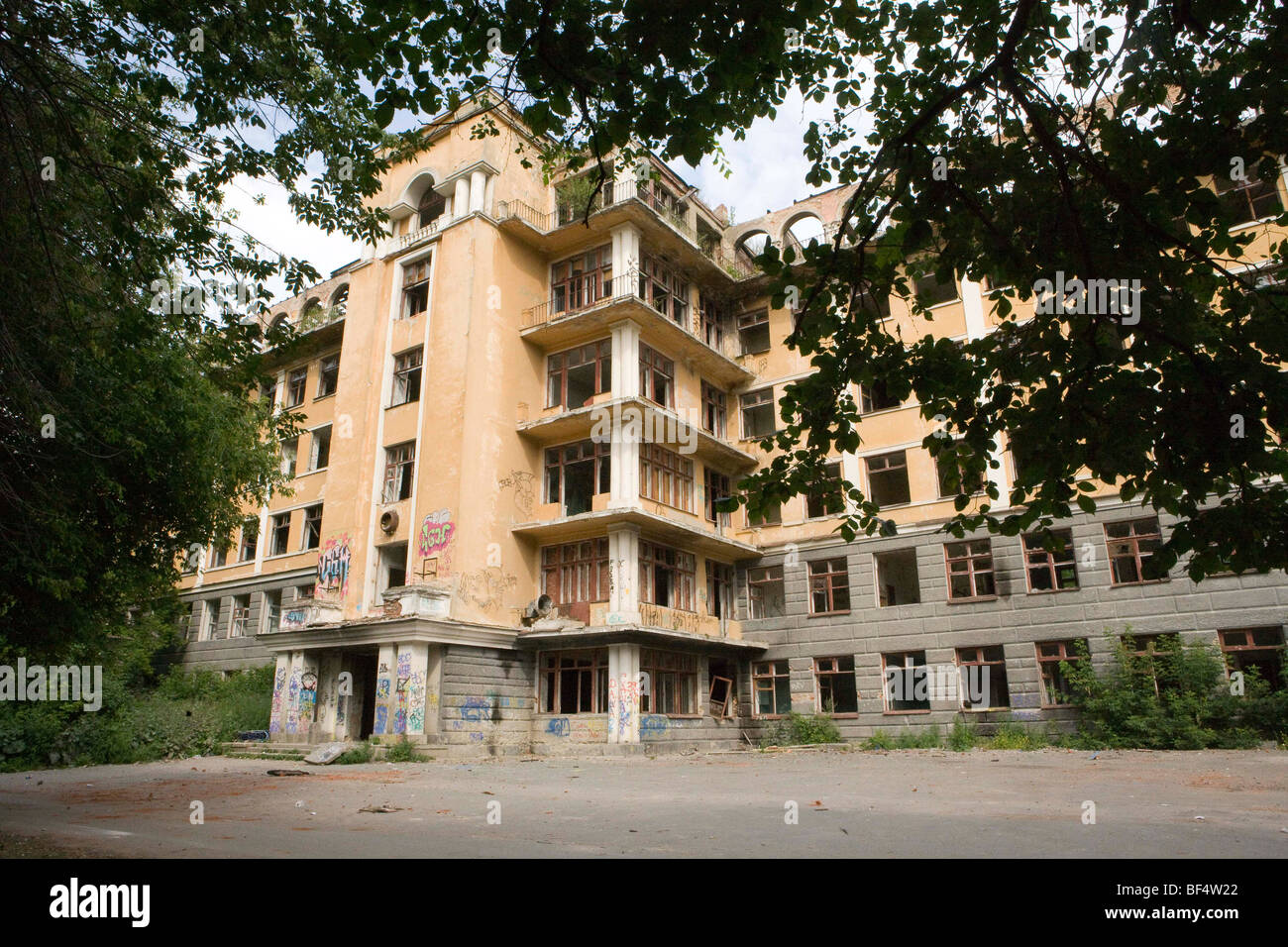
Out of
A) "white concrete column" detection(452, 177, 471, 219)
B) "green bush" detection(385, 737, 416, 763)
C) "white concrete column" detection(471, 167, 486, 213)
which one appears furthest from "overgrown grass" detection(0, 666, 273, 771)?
"white concrete column" detection(471, 167, 486, 213)

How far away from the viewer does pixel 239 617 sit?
106 ft

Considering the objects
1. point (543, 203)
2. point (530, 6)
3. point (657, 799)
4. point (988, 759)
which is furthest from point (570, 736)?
point (530, 6)

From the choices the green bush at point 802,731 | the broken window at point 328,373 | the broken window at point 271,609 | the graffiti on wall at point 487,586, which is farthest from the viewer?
the broken window at point 328,373

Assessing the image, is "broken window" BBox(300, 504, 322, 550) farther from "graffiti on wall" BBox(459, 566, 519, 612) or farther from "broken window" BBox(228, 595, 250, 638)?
"graffiti on wall" BBox(459, 566, 519, 612)

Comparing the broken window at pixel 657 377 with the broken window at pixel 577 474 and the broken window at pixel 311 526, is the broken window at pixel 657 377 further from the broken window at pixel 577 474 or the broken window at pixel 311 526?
the broken window at pixel 311 526

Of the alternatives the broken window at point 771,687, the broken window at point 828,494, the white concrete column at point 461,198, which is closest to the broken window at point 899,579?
the broken window at point 771,687

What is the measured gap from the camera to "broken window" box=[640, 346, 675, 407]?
1001 inches

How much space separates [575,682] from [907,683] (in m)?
9.43

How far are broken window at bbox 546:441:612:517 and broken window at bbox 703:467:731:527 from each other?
4015 millimetres

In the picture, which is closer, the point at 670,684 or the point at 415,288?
the point at 670,684

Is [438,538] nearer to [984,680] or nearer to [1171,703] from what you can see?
[984,680]

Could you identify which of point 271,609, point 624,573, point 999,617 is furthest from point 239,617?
point 999,617

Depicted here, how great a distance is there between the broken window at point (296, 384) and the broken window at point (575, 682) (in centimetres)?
1654

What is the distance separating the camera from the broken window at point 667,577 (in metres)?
24.1
